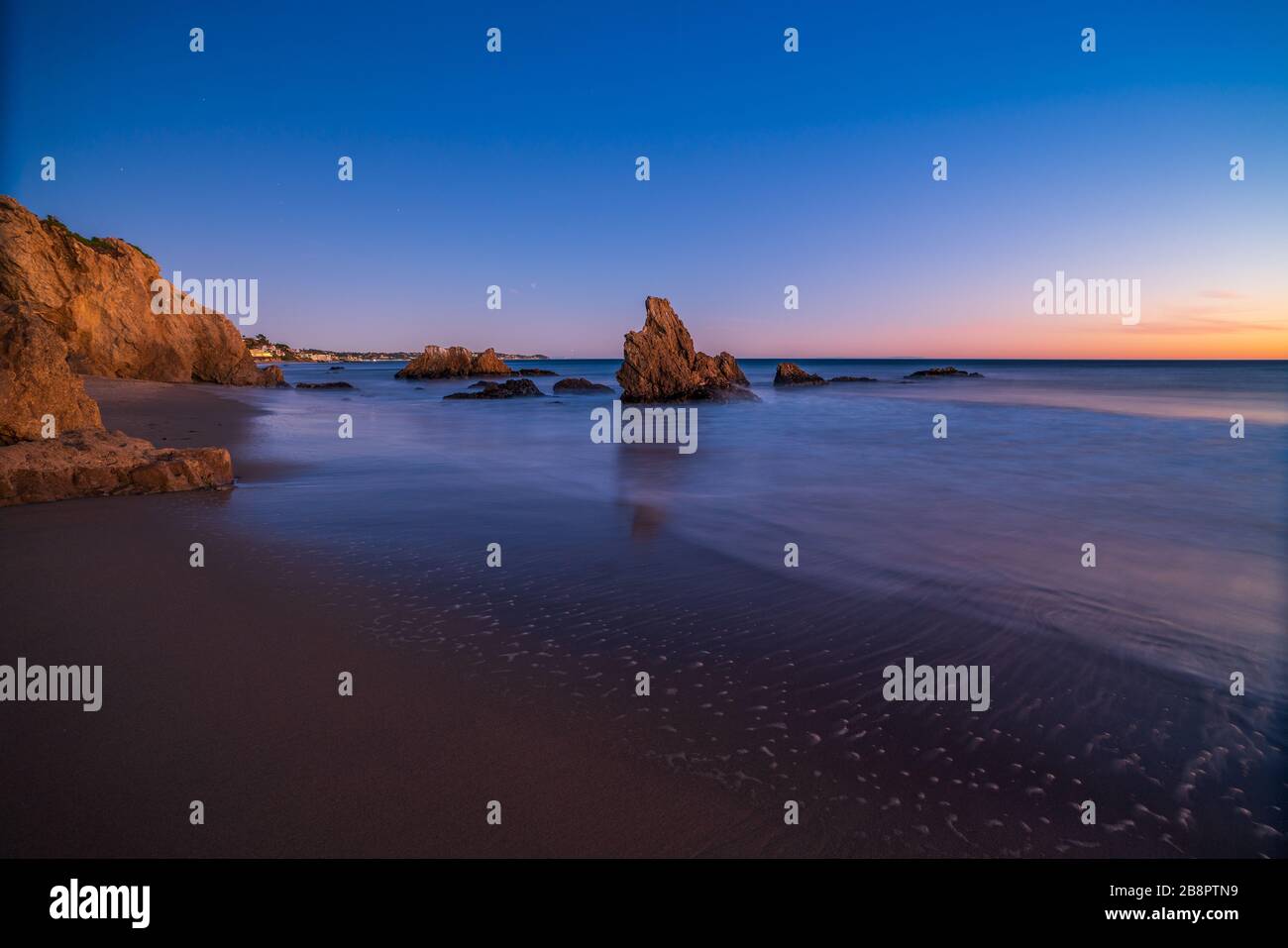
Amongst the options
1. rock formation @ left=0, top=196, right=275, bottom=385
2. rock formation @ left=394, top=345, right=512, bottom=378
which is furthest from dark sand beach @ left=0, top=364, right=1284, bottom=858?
rock formation @ left=394, top=345, right=512, bottom=378

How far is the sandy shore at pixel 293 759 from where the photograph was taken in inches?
109

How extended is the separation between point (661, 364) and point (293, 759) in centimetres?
3720

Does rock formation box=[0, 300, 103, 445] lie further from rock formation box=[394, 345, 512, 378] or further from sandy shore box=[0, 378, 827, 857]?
rock formation box=[394, 345, 512, 378]

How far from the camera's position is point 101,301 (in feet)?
98.2

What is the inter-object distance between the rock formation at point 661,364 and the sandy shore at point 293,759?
34779 mm

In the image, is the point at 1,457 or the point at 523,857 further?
the point at 1,457

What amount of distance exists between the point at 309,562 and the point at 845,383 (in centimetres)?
7074

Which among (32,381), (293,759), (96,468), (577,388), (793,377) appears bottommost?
(293,759)

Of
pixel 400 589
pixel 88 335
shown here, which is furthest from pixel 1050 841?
pixel 88 335

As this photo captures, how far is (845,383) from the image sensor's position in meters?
Answer: 71.6

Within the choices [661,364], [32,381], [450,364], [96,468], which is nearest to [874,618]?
[96,468]

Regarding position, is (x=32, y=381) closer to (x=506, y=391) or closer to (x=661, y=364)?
(x=661, y=364)

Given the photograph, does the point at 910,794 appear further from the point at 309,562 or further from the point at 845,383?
the point at 845,383

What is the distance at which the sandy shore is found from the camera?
276 centimetres
